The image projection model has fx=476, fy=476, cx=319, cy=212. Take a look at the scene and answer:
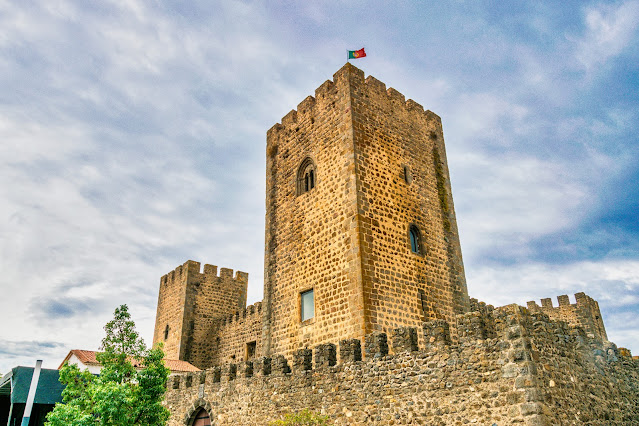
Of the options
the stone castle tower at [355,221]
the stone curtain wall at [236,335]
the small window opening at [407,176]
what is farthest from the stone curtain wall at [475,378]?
the stone curtain wall at [236,335]

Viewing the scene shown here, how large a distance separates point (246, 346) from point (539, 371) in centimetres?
1797

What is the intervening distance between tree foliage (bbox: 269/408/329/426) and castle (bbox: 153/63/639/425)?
0.75ft

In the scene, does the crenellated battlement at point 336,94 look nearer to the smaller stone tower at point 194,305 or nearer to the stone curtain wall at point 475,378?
the stone curtain wall at point 475,378

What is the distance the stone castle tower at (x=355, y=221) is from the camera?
14.0 meters

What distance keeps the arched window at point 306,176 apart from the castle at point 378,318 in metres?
0.08

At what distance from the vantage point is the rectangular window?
591 inches

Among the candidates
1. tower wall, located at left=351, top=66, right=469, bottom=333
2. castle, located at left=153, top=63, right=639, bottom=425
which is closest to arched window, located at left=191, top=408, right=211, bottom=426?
castle, located at left=153, top=63, right=639, bottom=425

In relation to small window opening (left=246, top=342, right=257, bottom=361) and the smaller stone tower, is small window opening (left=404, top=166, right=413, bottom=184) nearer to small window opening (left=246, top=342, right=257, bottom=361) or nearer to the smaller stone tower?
small window opening (left=246, top=342, right=257, bottom=361)

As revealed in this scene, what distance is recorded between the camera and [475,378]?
804 centimetres

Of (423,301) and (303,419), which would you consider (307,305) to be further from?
(303,419)

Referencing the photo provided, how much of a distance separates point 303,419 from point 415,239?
747 centimetres

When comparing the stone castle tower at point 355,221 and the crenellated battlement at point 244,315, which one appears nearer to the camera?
the stone castle tower at point 355,221

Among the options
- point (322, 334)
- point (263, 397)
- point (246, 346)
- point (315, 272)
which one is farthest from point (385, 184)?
point (246, 346)

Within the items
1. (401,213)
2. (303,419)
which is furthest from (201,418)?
(401,213)
